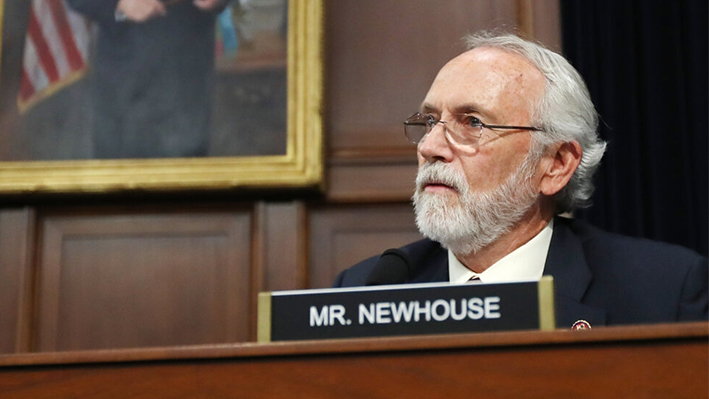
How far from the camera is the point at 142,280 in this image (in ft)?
10.9

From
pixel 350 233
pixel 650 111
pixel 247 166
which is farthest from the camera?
pixel 350 233

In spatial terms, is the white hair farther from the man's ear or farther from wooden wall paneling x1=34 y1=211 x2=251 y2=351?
wooden wall paneling x1=34 y1=211 x2=251 y2=351

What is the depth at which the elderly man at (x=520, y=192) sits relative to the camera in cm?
235

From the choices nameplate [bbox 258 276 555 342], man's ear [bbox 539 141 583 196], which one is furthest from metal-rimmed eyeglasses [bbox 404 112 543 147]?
nameplate [bbox 258 276 555 342]

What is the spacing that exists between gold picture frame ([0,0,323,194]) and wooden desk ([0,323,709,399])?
5.85 feet

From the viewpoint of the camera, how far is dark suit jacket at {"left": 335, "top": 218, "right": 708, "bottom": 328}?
2262mm

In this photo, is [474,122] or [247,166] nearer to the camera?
[474,122]

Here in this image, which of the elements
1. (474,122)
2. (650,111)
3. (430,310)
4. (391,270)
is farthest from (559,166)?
(430,310)

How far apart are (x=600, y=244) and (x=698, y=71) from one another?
89 centimetres

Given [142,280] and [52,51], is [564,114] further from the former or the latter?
[52,51]

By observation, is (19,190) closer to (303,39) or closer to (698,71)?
(303,39)

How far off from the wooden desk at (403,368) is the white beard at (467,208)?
3.87 feet

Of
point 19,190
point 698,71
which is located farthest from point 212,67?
point 698,71

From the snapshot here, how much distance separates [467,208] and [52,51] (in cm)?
176
